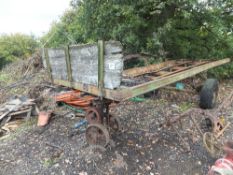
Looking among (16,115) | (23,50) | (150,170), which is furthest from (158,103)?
(23,50)

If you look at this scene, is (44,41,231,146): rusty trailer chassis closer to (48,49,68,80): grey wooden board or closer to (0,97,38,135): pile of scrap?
(48,49,68,80): grey wooden board

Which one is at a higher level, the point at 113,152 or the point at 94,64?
the point at 94,64

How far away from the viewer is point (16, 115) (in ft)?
19.0

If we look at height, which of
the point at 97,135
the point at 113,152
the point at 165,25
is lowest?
the point at 113,152

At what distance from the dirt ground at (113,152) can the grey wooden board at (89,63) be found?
1.20 meters

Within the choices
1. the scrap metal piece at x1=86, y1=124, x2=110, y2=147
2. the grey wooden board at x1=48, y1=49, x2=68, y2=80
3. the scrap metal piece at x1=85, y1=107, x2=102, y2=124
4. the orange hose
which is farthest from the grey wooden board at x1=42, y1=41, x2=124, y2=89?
the orange hose

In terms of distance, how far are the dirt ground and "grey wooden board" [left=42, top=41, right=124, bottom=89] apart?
47.2 inches

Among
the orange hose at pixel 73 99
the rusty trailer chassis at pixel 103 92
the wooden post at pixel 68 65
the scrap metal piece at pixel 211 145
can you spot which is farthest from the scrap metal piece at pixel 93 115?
the scrap metal piece at pixel 211 145

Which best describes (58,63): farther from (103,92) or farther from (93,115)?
(103,92)

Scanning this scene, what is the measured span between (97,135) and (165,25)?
3645mm

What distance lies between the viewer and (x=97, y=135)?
3.59 metres

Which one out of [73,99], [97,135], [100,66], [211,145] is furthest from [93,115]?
[211,145]

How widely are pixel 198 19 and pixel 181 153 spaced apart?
4072mm

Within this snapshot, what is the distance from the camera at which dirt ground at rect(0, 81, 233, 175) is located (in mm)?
3411
